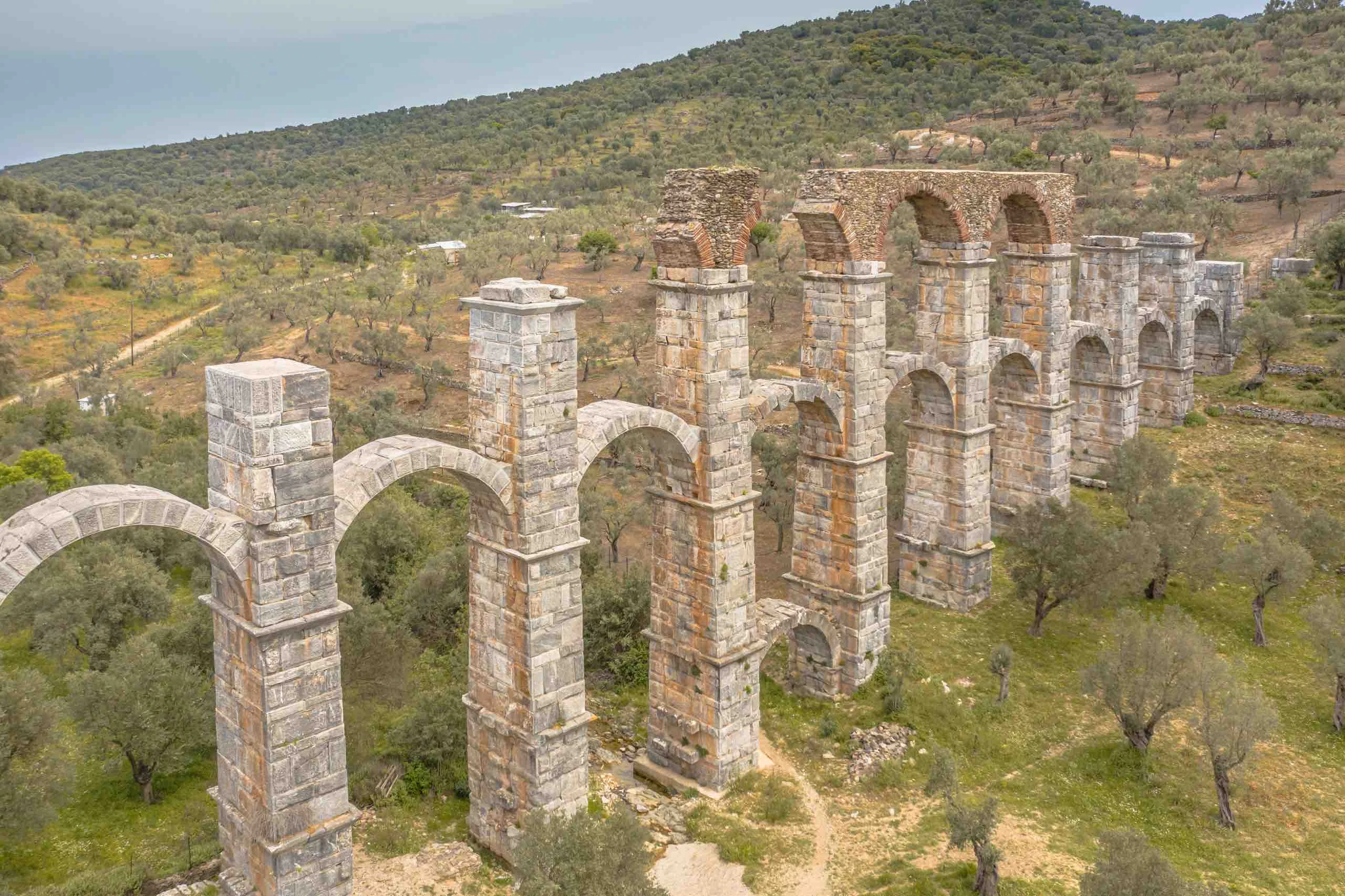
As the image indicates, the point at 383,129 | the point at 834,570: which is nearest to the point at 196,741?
the point at 834,570

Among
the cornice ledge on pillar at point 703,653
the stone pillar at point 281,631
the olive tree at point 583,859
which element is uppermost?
the stone pillar at point 281,631

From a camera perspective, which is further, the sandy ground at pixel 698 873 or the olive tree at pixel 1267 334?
the olive tree at pixel 1267 334

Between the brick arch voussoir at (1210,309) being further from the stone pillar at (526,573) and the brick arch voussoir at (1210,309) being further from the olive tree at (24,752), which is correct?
the olive tree at (24,752)

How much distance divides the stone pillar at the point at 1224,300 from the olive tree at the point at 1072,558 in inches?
729

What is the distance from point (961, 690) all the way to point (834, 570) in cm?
367

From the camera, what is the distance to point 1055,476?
25.7m

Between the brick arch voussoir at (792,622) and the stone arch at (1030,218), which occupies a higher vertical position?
the stone arch at (1030,218)

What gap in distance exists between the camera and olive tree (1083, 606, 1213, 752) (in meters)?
17.0

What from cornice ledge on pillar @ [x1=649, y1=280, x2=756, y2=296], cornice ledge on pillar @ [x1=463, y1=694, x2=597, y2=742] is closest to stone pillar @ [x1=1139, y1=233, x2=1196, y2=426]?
cornice ledge on pillar @ [x1=649, y1=280, x2=756, y2=296]

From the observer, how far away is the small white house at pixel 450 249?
5569 centimetres

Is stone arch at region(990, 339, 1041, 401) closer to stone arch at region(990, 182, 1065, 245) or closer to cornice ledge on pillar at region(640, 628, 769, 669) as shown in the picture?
stone arch at region(990, 182, 1065, 245)

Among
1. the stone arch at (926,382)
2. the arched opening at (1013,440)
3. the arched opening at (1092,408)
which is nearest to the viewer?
the stone arch at (926,382)

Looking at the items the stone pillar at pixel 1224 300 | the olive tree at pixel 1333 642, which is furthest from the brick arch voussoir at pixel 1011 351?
the stone pillar at pixel 1224 300

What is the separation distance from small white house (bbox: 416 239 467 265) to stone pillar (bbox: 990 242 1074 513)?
36.0 metres
